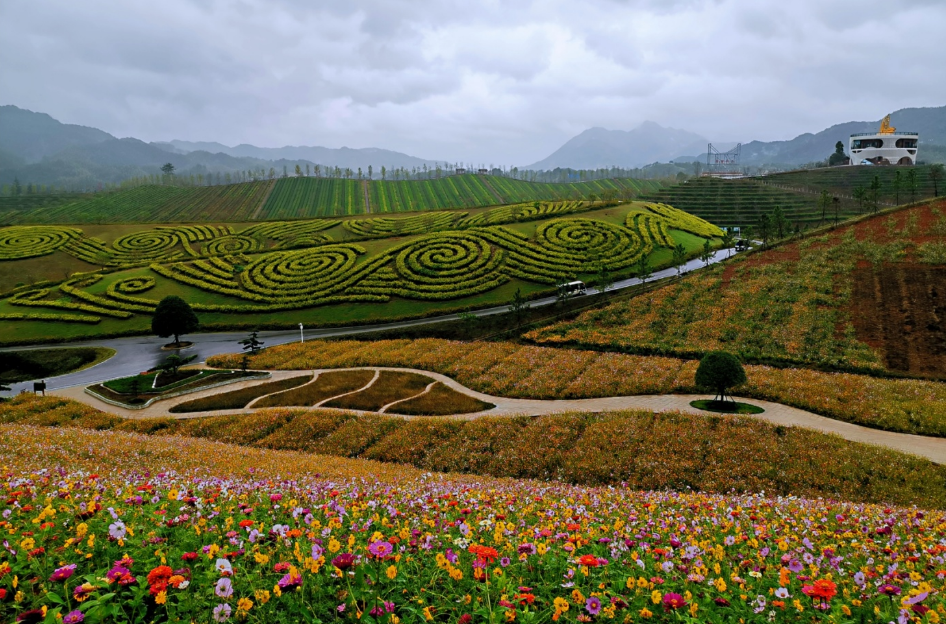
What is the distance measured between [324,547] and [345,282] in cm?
5492

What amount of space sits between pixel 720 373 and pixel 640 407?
15.2 feet

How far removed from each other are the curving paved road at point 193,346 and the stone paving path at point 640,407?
5.30 meters

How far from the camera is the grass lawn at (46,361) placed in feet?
142

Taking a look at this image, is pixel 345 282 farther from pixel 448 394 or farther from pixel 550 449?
pixel 550 449

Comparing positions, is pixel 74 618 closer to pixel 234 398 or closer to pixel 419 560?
pixel 419 560

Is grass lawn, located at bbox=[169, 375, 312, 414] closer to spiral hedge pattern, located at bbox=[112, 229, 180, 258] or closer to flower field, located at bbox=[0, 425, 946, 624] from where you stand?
flower field, located at bbox=[0, 425, 946, 624]

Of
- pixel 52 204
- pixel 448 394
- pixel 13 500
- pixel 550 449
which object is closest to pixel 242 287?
pixel 448 394

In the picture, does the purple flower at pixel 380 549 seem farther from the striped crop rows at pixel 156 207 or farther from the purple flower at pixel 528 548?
the striped crop rows at pixel 156 207

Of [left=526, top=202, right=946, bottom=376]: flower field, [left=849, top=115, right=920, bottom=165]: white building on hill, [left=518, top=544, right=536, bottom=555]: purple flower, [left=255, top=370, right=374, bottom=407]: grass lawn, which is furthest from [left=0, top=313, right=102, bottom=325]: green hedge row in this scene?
[left=849, top=115, right=920, bottom=165]: white building on hill

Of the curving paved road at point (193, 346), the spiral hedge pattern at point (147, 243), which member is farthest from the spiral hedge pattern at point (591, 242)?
the spiral hedge pattern at point (147, 243)

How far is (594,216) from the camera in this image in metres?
72.8

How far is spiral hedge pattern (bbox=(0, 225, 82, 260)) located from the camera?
7756 cm

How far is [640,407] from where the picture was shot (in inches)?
1025

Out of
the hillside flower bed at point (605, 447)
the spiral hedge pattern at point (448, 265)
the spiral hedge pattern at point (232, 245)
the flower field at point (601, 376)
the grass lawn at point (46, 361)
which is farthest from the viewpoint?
the spiral hedge pattern at point (232, 245)
